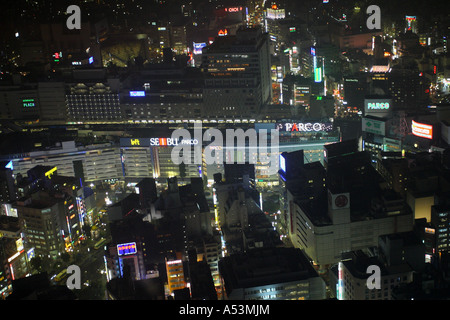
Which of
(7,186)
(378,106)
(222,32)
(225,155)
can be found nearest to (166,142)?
(225,155)

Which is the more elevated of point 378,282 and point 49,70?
point 49,70

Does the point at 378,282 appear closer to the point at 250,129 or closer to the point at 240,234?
the point at 240,234

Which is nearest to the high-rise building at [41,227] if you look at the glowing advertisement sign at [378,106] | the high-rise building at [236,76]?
the high-rise building at [236,76]

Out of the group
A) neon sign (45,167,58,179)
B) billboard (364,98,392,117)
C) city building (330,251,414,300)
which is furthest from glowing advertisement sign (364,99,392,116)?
neon sign (45,167,58,179)

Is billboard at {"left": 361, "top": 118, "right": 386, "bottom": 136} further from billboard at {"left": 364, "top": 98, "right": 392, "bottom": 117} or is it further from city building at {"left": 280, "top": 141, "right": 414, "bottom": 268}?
city building at {"left": 280, "top": 141, "right": 414, "bottom": 268}
